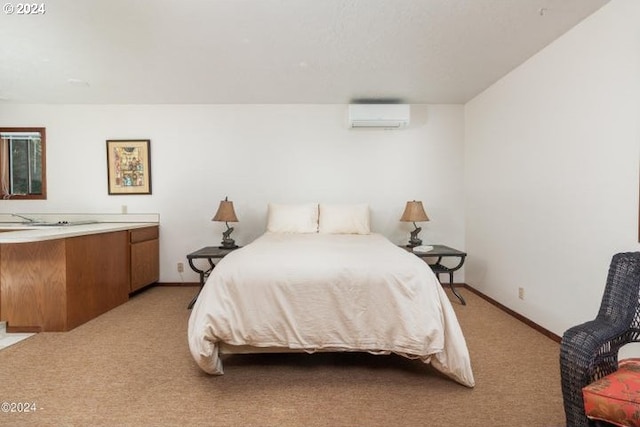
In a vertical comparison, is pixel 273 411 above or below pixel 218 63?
below

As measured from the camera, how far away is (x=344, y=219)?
3191 millimetres

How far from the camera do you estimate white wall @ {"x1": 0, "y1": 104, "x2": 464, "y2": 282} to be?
11.8 feet

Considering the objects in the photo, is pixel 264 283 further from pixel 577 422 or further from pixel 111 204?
pixel 111 204

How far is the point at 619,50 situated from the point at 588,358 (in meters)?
1.86

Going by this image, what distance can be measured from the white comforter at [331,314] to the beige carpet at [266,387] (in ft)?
0.56

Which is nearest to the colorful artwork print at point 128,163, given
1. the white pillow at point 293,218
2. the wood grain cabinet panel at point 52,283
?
the wood grain cabinet panel at point 52,283

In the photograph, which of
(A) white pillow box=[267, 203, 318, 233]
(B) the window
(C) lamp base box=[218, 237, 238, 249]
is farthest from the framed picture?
(A) white pillow box=[267, 203, 318, 233]

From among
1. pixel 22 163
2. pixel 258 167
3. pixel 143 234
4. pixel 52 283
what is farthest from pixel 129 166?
pixel 52 283

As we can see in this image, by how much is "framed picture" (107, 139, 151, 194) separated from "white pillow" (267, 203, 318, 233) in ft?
5.55

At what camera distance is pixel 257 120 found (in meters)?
3.61

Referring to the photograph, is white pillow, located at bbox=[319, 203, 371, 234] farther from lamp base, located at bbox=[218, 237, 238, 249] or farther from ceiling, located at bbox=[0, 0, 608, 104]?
ceiling, located at bbox=[0, 0, 608, 104]

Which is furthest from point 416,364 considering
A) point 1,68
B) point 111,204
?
point 1,68

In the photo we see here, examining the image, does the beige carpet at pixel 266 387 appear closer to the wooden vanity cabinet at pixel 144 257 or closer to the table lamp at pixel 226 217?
the wooden vanity cabinet at pixel 144 257

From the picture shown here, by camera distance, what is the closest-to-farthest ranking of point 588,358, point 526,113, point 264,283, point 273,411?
1. point 588,358
2. point 273,411
3. point 264,283
4. point 526,113
